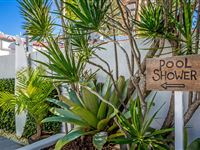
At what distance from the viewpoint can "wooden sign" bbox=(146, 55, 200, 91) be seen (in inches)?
97.5

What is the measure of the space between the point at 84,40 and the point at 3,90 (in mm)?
4075

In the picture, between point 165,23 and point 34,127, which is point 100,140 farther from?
point 34,127

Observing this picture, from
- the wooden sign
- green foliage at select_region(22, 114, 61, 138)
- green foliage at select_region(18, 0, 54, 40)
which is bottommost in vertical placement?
green foliage at select_region(22, 114, 61, 138)

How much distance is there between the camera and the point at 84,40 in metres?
4.24

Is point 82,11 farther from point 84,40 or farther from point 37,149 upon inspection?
point 37,149

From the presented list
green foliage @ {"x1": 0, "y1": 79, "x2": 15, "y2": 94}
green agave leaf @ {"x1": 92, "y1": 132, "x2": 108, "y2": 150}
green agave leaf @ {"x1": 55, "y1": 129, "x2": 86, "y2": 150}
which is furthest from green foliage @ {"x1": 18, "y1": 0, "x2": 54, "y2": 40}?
green foliage @ {"x1": 0, "y1": 79, "x2": 15, "y2": 94}

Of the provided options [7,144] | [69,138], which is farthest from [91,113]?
[7,144]

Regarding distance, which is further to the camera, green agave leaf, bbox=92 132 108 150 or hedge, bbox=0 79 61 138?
hedge, bbox=0 79 61 138

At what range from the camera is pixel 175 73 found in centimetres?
256

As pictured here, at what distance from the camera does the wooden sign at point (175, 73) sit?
97.5 inches

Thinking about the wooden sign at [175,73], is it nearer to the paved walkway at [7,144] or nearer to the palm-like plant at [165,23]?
the palm-like plant at [165,23]

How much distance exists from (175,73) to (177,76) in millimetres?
35

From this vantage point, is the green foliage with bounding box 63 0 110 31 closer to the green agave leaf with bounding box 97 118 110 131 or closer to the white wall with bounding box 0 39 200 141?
the white wall with bounding box 0 39 200 141

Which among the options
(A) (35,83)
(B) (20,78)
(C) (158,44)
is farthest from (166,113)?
(B) (20,78)
